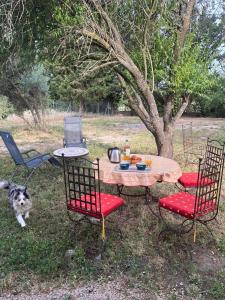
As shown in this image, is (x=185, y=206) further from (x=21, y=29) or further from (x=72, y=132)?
(x=72, y=132)

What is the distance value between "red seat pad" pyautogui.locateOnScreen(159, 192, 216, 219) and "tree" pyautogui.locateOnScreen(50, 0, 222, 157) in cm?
228

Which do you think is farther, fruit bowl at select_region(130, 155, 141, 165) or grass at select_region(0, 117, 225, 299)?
fruit bowl at select_region(130, 155, 141, 165)

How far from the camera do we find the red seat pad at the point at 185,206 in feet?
9.81

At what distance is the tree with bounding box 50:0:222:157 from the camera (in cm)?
430

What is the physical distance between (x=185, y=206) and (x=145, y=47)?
2938 mm

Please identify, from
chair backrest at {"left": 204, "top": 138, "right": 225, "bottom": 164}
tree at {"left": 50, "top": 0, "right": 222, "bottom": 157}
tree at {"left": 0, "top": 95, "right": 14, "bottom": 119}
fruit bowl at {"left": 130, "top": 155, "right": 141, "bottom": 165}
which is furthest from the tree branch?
tree at {"left": 0, "top": 95, "right": 14, "bottom": 119}

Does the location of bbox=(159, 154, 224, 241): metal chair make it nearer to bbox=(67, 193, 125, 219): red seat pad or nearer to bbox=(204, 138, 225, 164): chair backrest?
bbox=(204, 138, 225, 164): chair backrest

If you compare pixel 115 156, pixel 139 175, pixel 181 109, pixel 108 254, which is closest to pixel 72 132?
pixel 181 109

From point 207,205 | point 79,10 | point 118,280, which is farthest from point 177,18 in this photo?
point 118,280

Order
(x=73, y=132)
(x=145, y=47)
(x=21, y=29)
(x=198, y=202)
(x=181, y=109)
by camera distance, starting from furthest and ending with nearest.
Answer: (x=73, y=132)
(x=181, y=109)
(x=145, y=47)
(x=21, y=29)
(x=198, y=202)

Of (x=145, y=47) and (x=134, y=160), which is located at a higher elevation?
(x=145, y=47)

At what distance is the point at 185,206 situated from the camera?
3104 millimetres

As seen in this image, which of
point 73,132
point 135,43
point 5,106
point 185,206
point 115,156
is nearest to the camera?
point 185,206

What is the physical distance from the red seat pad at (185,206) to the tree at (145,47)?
7.48 feet
